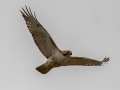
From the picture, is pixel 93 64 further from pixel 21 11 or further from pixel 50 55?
pixel 21 11

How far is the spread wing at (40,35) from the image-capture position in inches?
326

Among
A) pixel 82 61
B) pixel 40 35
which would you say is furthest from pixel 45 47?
pixel 82 61

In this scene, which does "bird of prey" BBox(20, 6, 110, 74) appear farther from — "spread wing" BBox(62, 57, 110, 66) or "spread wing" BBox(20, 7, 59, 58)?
"spread wing" BBox(62, 57, 110, 66)

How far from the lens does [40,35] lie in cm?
831

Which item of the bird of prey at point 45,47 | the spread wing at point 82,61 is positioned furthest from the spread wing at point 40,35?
the spread wing at point 82,61

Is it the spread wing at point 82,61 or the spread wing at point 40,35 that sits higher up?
the spread wing at point 40,35

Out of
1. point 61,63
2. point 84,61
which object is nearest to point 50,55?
point 61,63

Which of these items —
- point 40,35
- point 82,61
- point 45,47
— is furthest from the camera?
point 82,61

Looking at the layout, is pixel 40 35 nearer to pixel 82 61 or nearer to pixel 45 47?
pixel 45 47

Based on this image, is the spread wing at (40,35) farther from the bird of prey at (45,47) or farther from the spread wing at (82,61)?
the spread wing at (82,61)

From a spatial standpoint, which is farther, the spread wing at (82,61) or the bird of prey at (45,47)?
the spread wing at (82,61)

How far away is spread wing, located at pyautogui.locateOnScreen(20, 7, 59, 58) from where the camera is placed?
8.29 m

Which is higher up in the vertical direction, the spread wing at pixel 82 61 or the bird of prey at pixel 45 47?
the bird of prey at pixel 45 47

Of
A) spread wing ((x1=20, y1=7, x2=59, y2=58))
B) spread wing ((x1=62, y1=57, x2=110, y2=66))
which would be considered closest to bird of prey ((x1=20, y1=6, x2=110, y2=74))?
spread wing ((x1=20, y1=7, x2=59, y2=58))
